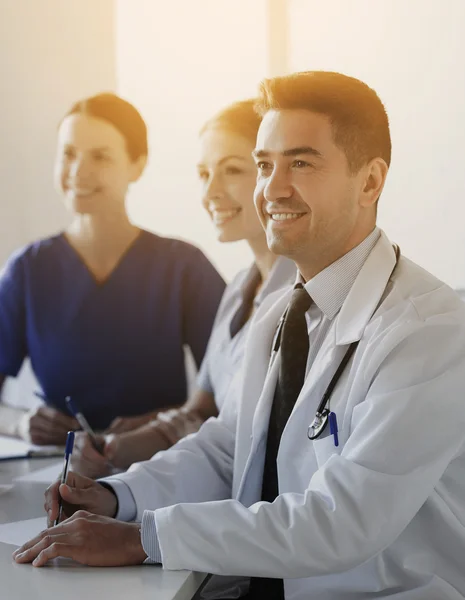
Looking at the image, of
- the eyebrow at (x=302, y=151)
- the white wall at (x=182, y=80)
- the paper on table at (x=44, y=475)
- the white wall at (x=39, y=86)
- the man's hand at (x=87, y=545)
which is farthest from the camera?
the white wall at (x=39, y=86)

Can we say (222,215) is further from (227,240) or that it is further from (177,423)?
(177,423)

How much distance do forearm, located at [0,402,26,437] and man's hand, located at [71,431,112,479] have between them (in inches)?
17.5

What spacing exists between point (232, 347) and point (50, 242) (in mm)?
893

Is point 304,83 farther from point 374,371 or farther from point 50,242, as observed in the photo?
point 50,242

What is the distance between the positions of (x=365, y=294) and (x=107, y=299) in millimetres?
1382

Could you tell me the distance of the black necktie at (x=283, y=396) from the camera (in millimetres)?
1493

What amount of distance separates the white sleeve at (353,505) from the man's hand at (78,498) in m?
0.27

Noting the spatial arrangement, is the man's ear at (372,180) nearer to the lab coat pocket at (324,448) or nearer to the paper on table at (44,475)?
the lab coat pocket at (324,448)

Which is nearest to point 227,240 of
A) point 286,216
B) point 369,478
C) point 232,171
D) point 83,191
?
point 232,171

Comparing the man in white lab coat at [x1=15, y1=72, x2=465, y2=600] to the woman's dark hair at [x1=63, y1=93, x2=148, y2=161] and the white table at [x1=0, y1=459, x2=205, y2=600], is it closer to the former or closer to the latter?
the white table at [x1=0, y1=459, x2=205, y2=600]

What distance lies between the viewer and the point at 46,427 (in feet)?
7.34

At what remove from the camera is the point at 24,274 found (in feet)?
8.85

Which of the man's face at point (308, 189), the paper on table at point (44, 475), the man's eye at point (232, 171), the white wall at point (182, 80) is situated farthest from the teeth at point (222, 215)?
the paper on table at point (44, 475)

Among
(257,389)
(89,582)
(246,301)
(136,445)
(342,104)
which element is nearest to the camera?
(89,582)
